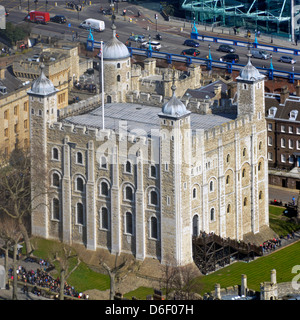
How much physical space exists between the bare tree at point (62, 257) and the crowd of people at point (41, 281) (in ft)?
4.96

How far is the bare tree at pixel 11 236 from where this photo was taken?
176250mm

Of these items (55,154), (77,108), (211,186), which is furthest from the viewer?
(77,108)

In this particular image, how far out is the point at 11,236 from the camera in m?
191

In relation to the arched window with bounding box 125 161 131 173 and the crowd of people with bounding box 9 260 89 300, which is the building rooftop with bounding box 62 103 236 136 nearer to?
the arched window with bounding box 125 161 131 173

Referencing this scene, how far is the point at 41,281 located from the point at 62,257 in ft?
12.8

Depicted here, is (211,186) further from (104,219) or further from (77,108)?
(77,108)

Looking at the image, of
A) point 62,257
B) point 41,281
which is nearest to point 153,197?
point 62,257

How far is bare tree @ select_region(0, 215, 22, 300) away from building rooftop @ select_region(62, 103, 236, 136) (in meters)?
15.2

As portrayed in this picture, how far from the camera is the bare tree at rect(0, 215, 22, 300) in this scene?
A: 17625 centimetres

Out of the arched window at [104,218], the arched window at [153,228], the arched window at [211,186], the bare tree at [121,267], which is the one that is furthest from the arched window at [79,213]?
the arched window at [211,186]

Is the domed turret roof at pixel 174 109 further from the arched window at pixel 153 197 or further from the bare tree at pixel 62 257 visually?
the bare tree at pixel 62 257

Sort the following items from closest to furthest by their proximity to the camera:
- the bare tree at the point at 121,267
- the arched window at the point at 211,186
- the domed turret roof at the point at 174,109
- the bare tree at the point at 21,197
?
the domed turret roof at the point at 174,109
the bare tree at the point at 121,267
the arched window at the point at 211,186
the bare tree at the point at 21,197
